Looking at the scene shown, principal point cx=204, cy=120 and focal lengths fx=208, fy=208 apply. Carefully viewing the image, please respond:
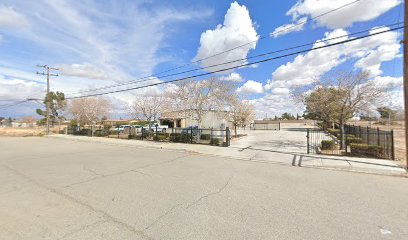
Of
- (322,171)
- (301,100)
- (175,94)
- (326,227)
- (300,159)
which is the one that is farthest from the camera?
(175,94)

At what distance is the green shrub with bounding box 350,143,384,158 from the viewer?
10.2m

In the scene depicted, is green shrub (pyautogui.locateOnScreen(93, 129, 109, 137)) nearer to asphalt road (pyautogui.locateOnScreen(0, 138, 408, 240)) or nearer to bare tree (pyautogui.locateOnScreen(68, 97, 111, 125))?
bare tree (pyautogui.locateOnScreen(68, 97, 111, 125))

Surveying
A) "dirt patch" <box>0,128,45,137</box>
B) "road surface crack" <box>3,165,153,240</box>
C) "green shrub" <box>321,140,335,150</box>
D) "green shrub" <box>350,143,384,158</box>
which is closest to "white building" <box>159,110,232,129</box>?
"green shrub" <box>321,140,335,150</box>

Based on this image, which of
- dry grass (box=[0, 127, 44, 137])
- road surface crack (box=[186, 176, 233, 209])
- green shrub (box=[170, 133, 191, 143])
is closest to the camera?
road surface crack (box=[186, 176, 233, 209])

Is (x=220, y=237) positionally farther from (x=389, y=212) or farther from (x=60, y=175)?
(x=60, y=175)

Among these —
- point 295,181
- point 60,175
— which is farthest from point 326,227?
point 60,175

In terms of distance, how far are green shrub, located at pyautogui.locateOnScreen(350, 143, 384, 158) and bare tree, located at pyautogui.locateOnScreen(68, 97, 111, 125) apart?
119 ft

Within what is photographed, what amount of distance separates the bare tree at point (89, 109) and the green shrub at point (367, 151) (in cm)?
3615

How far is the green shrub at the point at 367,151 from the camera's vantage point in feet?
33.5

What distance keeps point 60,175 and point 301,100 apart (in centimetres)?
1593

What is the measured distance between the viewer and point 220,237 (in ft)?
10.8

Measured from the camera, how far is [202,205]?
458 cm

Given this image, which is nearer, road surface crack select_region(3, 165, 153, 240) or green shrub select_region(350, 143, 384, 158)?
road surface crack select_region(3, 165, 153, 240)

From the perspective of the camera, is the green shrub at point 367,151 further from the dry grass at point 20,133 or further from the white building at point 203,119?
the dry grass at point 20,133
